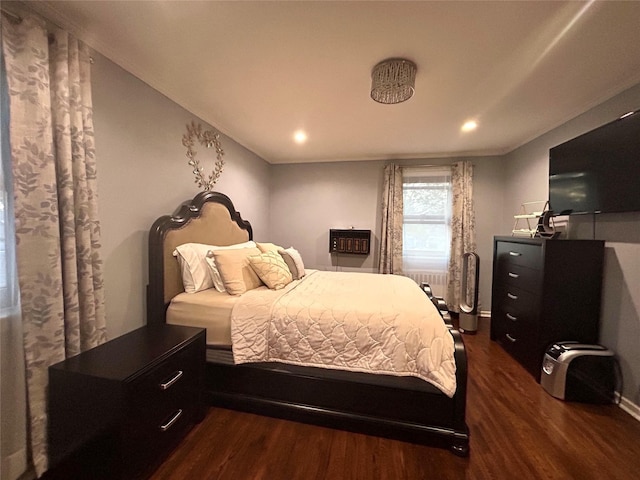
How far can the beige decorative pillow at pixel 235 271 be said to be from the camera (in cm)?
196

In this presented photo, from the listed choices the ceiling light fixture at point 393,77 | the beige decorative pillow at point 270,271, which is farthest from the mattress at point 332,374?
the ceiling light fixture at point 393,77

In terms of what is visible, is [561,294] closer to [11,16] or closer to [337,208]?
[337,208]

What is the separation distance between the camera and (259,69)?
5.82 ft

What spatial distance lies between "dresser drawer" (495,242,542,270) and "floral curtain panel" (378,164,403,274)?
1257 millimetres

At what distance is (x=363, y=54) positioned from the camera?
1.60m

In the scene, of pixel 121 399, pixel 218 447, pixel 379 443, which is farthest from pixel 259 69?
pixel 379 443

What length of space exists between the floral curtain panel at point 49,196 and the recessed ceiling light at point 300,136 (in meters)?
1.90

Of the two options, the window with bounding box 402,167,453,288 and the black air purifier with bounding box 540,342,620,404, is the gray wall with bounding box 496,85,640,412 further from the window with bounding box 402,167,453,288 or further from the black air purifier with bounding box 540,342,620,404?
the window with bounding box 402,167,453,288

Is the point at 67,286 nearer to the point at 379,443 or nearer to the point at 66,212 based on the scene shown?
the point at 66,212

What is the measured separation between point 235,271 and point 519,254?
2659 mm

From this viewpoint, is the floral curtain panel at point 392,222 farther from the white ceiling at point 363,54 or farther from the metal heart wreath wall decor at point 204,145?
the metal heart wreath wall decor at point 204,145

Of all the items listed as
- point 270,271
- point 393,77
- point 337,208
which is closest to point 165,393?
point 270,271

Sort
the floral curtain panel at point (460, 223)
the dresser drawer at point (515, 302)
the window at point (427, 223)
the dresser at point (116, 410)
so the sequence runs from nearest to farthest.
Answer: the dresser at point (116, 410) < the dresser drawer at point (515, 302) < the floral curtain panel at point (460, 223) < the window at point (427, 223)

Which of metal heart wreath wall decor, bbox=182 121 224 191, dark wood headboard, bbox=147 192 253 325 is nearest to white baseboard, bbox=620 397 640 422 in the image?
dark wood headboard, bbox=147 192 253 325
